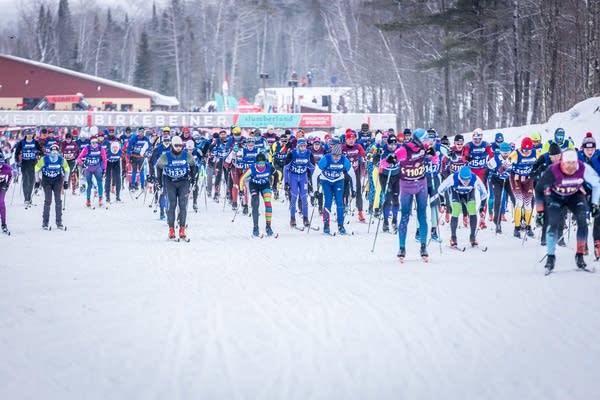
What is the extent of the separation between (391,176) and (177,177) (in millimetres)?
4297

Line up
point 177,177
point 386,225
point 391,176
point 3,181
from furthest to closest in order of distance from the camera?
point 386,225, point 3,181, point 391,176, point 177,177

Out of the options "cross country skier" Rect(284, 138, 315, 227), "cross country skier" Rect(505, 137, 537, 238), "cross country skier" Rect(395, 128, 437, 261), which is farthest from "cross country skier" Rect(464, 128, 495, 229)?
"cross country skier" Rect(395, 128, 437, 261)

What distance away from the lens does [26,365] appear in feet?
22.1

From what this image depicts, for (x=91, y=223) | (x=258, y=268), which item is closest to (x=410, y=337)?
(x=258, y=268)

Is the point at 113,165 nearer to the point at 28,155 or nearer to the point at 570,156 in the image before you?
the point at 28,155

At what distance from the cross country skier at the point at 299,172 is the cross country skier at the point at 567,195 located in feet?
21.7

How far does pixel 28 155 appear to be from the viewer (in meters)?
21.2

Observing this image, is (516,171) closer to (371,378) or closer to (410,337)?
(410,337)

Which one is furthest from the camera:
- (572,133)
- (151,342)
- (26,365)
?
(572,133)

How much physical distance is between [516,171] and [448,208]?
2.67 m

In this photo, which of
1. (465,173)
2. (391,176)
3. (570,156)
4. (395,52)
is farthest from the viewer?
(395,52)

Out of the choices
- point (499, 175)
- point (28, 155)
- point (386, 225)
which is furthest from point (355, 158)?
point (28, 155)

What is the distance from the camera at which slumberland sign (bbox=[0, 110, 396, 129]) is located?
43.5 metres

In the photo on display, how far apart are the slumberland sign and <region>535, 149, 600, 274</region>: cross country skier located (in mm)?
32751
